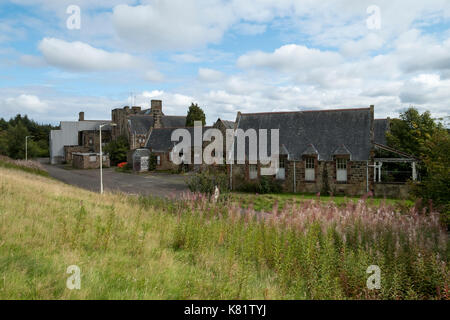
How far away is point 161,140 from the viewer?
164 ft

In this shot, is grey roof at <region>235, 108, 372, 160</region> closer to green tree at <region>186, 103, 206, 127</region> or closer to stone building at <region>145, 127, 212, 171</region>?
stone building at <region>145, 127, 212, 171</region>

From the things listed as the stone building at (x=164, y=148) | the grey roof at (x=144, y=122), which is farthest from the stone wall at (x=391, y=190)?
the grey roof at (x=144, y=122)

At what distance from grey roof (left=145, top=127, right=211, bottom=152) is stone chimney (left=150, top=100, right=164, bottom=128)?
15.4 feet

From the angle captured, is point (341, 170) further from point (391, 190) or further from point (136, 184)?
point (136, 184)

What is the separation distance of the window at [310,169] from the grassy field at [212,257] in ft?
56.2

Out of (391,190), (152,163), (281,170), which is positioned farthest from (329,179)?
(152,163)

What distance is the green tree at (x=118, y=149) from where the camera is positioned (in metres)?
54.2

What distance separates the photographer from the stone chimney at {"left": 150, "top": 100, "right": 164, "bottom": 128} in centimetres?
5697

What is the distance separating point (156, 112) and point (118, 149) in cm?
909

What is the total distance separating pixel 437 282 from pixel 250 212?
497 centimetres

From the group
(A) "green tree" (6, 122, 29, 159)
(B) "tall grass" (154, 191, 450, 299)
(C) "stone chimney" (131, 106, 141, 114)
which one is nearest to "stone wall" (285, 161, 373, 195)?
(B) "tall grass" (154, 191, 450, 299)
